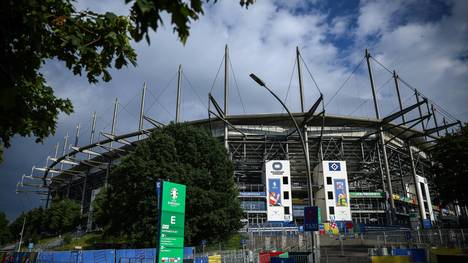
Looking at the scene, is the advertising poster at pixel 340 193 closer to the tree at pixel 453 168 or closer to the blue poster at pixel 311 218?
the tree at pixel 453 168

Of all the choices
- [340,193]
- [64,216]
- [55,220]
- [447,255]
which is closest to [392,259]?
[447,255]

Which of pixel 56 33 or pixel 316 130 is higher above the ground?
pixel 316 130

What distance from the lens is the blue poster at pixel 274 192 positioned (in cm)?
5866

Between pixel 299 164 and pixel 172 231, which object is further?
pixel 299 164

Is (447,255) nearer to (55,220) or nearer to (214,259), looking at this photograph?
(214,259)

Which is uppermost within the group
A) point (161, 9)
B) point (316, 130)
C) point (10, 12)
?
point (316, 130)

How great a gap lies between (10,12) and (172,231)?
9.41 m

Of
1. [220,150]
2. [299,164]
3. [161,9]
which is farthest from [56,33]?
[299,164]

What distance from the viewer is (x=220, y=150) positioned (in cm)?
3759

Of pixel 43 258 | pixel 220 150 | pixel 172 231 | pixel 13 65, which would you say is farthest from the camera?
pixel 220 150

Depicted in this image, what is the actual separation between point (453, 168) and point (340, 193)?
24516 mm

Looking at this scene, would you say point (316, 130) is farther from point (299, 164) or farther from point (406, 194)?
point (406, 194)

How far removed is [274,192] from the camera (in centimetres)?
5944

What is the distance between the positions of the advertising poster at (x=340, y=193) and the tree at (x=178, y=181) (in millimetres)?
28608
